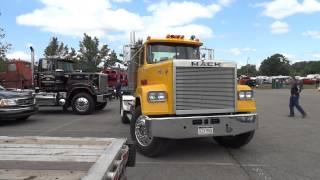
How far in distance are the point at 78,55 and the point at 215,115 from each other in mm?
60168

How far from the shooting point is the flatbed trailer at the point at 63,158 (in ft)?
12.1

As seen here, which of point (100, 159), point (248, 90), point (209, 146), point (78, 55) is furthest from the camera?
point (78, 55)

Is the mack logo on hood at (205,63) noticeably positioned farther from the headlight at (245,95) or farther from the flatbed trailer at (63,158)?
the flatbed trailer at (63,158)

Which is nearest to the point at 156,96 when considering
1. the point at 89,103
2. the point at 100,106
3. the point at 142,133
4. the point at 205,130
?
A: the point at 142,133

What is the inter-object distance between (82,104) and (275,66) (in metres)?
136

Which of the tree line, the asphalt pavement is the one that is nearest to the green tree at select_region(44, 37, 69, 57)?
the asphalt pavement

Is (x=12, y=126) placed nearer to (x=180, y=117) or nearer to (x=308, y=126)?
(x=180, y=117)

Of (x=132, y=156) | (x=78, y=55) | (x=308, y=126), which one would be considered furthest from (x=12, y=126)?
(x=78, y=55)

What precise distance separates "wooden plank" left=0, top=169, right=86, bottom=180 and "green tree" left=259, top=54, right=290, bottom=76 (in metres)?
150

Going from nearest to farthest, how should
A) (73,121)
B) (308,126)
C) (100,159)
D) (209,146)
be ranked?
(100,159) → (209,146) → (308,126) → (73,121)

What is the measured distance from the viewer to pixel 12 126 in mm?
15430

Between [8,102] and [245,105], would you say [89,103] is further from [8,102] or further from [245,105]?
[245,105]

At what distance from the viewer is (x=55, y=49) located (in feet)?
215

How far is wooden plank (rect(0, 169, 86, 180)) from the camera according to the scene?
360 centimetres
